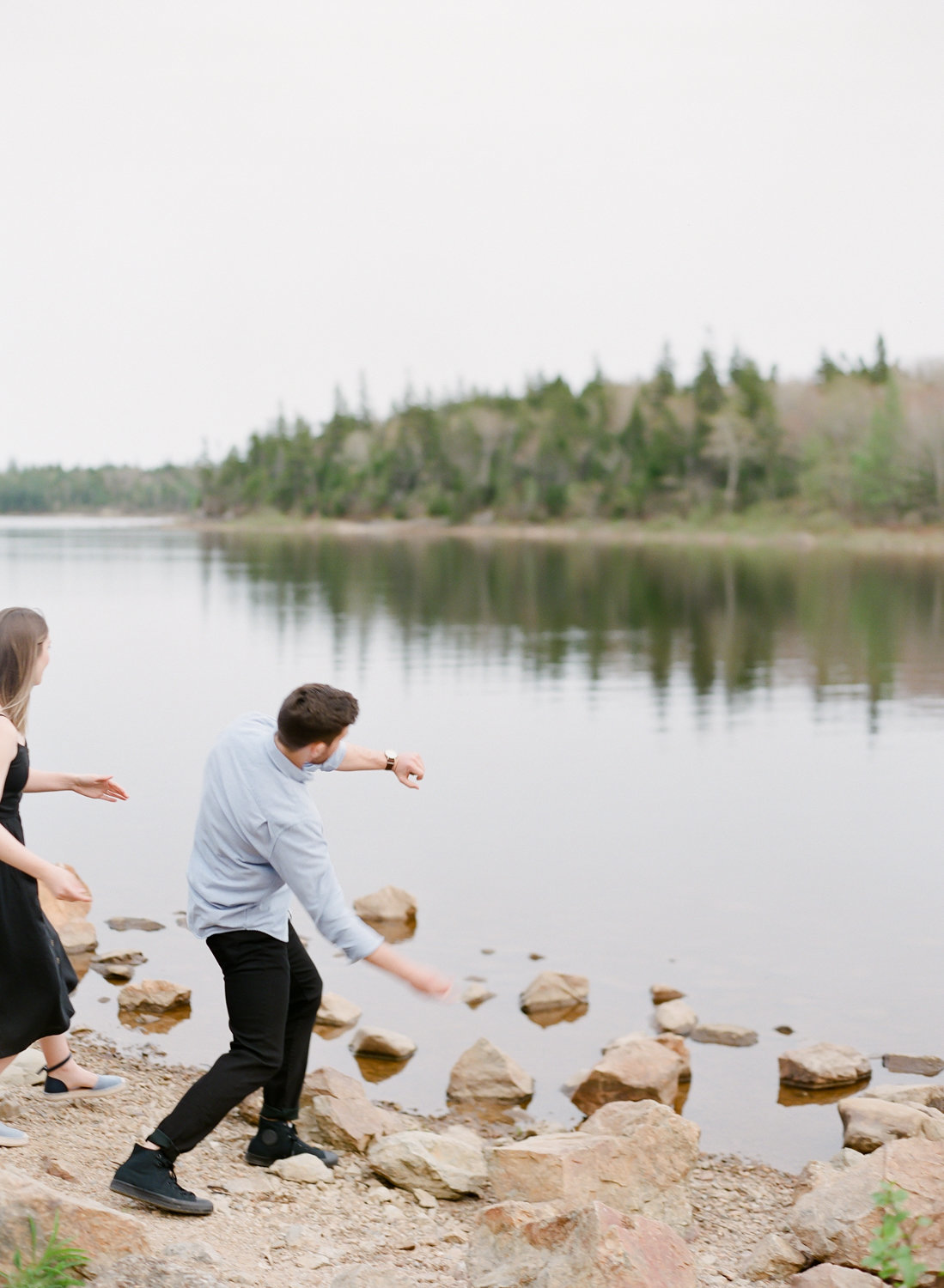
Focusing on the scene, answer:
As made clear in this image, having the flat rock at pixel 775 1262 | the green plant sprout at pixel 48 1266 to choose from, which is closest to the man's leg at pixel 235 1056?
the green plant sprout at pixel 48 1266

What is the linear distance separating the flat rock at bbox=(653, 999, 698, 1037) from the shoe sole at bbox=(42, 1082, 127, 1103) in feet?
9.86

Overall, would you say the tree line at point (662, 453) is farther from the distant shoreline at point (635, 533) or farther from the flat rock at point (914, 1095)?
the flat rock at point (914, 1095)

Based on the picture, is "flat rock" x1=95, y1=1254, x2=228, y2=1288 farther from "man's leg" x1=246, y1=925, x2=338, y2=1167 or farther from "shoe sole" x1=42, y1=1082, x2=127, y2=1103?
"shoe sole" x1=42, y1=1082, x2=127, y2=1103

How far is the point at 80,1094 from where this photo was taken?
5332 millimetres

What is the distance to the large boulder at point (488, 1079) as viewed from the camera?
244 inches

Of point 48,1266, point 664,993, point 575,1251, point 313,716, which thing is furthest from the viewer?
point 664,993

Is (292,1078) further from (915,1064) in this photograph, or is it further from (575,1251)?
(915,1064)

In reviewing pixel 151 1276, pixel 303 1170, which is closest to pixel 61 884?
pixel 151 1276

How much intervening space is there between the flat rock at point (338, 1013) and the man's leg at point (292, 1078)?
2.13 meters

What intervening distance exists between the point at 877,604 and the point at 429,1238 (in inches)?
1317

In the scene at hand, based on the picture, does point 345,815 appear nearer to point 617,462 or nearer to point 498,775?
point 498,775

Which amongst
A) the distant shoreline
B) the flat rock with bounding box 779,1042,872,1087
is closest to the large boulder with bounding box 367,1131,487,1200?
the flat rock with bounding box 779,1042,872,1087

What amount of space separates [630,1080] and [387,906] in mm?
3171

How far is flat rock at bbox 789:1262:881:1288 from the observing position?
3.89 m
